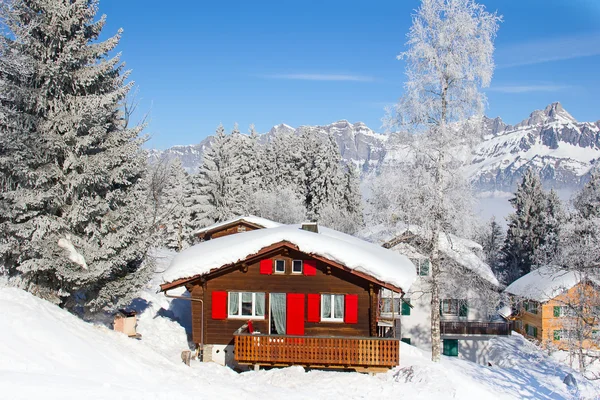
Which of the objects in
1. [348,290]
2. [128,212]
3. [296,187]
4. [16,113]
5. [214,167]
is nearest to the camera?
[16,113]

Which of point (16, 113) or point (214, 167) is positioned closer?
point (16, 113)

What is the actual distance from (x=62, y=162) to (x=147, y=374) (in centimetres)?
833

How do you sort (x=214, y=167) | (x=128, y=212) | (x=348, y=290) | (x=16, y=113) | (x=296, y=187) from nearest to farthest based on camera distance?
(x=16, y=113), (x=128, y=212), (x=348, y=290), (x=214, y=167), (x=296, y=187)

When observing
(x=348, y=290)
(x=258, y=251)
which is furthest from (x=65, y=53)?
(x=348, y=290)

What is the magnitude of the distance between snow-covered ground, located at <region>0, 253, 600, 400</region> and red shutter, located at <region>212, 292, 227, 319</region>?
2.11 metres

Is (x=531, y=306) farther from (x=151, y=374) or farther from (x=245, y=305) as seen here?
→ (x=151, y=374)

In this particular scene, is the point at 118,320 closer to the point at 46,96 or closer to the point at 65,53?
the point at 46,96

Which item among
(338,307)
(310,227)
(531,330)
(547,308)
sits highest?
(310,227)

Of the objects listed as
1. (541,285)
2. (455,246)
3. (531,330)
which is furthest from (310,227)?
(531,330)

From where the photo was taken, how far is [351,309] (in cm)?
2080

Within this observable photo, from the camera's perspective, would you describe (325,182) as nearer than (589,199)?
No

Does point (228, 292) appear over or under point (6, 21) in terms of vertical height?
under

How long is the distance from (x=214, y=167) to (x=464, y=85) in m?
30.6

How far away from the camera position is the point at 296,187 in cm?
6119
